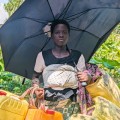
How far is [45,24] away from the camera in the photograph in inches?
168

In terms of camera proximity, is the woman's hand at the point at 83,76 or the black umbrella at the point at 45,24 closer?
the woman's hand at the point at 83,76

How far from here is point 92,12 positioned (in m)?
4.40

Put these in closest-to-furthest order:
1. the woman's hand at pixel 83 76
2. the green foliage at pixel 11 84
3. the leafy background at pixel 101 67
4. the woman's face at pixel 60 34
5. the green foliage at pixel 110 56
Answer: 1. the woman's hand at pixel 83 76
2. the woman's face at pixel 60 34
3. the leafy background at pixel 101 67
4. the green foliage at pixel 11 84
5. the green foliage at pixel 110 56

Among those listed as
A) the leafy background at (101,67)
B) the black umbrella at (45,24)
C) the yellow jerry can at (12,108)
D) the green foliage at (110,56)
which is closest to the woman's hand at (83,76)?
the yellow jerry can at (12,108)

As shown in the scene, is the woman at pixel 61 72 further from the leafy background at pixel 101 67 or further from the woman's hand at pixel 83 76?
the leafy background at pixel 101 67

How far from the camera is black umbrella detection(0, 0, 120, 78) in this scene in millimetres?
4246

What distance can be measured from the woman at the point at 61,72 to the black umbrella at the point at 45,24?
41 centimetres

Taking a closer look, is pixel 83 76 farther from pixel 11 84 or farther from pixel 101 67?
pixel 101 67

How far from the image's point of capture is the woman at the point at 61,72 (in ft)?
11.9

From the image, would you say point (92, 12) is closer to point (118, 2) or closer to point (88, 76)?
point (118, 2)

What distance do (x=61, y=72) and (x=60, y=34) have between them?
35cm

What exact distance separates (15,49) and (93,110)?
4.52 ft

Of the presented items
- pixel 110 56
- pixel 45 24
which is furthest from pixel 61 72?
pixel 110 56

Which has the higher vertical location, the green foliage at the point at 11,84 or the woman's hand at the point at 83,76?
the green foliage at the point at 11,84
